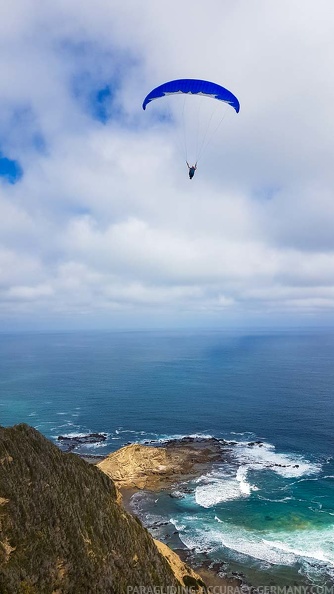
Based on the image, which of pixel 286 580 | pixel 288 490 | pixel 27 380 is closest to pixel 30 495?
pixel 286 580

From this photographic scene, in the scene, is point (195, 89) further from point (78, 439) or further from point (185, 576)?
point (78, 439)

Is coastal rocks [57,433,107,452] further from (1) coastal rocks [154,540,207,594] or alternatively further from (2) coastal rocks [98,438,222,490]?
(1) coastal rocks [154,540,207,594]

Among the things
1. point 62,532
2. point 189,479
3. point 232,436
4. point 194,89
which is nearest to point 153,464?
point 189,479

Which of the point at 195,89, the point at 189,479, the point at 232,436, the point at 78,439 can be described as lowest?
the point at 189,479

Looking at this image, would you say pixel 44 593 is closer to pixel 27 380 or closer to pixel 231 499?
pixel 231 499

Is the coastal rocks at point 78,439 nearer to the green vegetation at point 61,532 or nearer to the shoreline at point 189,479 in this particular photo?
the shoreline at point 189,479

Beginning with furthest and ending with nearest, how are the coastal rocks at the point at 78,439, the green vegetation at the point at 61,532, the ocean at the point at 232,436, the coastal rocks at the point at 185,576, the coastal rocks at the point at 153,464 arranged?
the coastal rocks at the point at 78,439, the coastal rocks at the point at 153,464, the ocean at the point at 232,436, the coastal rocks at the point at 185,576, the green vegetation at the point at 61,532

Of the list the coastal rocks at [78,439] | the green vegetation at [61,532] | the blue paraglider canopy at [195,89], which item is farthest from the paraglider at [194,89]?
the coastal rocks at [78,439]

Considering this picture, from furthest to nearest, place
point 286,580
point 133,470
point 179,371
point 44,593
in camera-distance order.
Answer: point 179,371 < point 133,470 < point 286,580 < point 44,593
